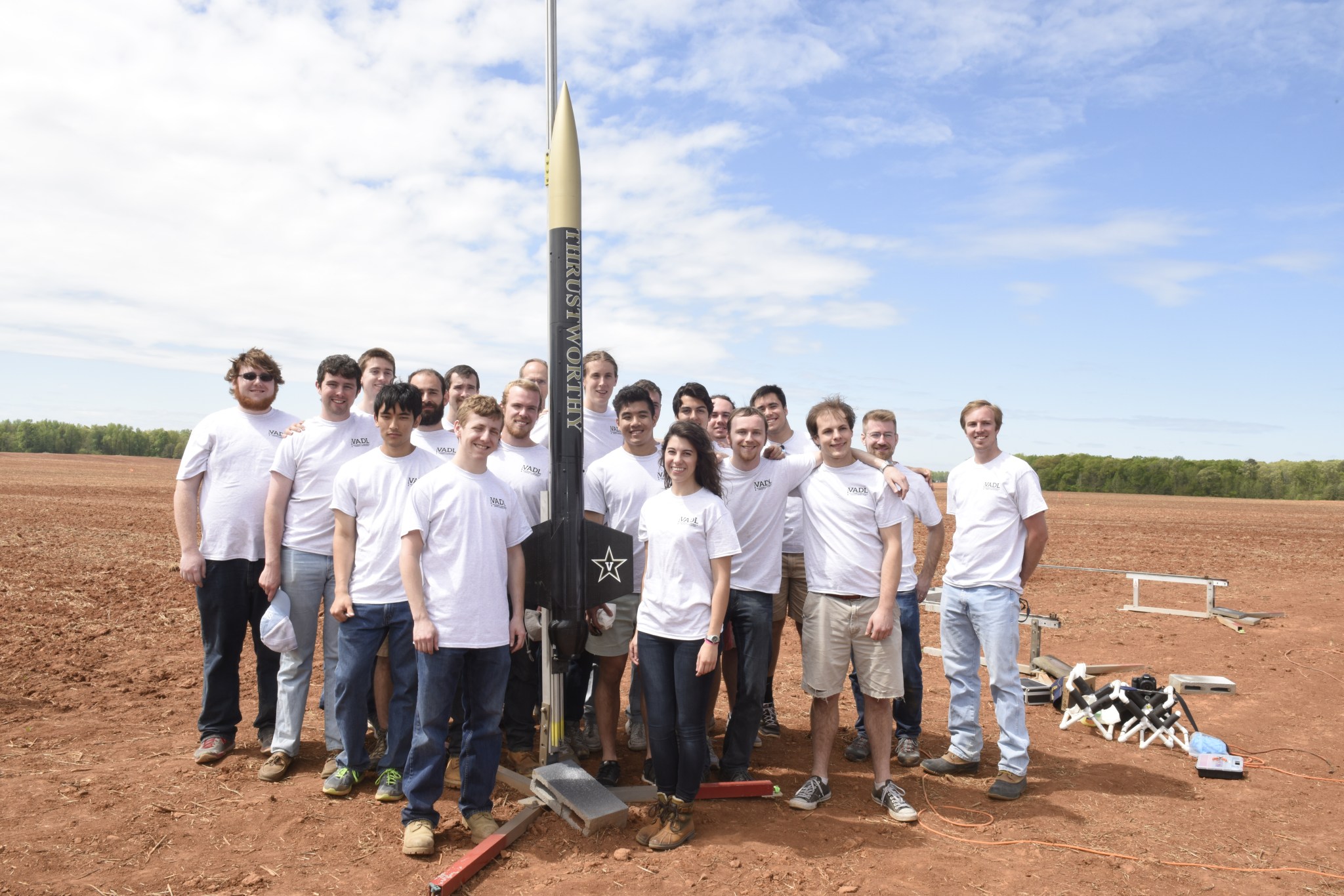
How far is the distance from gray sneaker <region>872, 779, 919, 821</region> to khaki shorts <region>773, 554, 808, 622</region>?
1272mm

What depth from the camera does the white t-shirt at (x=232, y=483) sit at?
545cm

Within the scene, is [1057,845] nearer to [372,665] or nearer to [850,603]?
[850,603]

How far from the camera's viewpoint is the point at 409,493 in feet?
14.5

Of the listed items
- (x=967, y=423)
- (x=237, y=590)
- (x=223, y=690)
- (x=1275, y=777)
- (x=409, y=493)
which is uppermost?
(x=967, y=423)

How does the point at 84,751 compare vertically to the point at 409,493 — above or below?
below

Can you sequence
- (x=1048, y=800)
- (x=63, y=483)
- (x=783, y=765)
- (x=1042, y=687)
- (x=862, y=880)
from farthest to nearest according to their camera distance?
(x=63, y=483) < (x=1042, y=687) < (x=783, y=765) < (x=1048, y=800) < (x=862, y=880)

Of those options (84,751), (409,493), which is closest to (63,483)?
(84,751)

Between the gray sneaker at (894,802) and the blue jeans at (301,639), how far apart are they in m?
3.45

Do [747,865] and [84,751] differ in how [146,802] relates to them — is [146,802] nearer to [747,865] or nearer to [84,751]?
[84,751]

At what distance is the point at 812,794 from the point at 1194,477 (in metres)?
66.6

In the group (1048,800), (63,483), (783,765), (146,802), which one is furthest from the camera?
(63,483)

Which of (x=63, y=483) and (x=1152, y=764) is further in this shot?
(x=63, y=483)

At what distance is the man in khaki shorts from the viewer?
4.89m

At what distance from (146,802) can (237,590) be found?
1325mm
